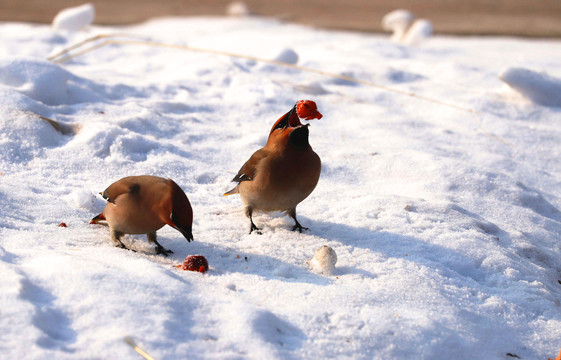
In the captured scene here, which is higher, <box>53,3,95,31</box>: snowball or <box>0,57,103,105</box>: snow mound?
<box>53,3,95,31</box>: snowball

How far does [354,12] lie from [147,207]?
408 inches

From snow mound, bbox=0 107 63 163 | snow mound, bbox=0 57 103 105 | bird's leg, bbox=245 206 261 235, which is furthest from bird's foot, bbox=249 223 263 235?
snow mound, bbox=0 57 103 105

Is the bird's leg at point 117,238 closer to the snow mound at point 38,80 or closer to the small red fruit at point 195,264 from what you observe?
the small red fruit at point 195,264

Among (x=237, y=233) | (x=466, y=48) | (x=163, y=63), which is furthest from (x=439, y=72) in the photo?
(x=237, y=233)

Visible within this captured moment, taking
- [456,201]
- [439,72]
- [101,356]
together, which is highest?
[439,72]

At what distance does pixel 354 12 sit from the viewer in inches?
481

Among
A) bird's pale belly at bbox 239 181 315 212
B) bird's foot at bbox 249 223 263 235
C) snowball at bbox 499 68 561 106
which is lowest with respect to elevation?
bird's foot at bbox 249 223 263 235

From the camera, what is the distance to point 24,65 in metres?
4.69

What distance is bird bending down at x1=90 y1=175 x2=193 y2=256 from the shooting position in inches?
104

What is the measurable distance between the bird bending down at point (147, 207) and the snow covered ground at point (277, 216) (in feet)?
0.48

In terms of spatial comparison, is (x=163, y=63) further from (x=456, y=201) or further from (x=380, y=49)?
(x=456, y=201)

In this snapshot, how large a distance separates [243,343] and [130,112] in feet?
9.80

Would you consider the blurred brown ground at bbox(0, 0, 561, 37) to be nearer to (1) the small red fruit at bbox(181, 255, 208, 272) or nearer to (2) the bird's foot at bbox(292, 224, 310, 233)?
(2) the bird's foot at bbox(292, 224, 310, 233)

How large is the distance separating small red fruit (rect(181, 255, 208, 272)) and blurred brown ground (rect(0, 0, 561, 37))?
792cm
